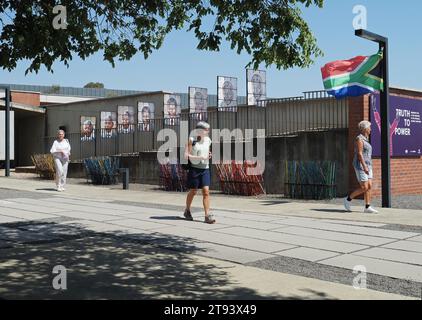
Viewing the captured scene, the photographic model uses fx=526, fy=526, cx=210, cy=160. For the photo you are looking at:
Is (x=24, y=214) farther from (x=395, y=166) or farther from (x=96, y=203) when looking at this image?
(x=395, y=166)

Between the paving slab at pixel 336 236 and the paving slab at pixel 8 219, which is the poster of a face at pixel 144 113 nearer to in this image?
the paving slab at pixel 8 219

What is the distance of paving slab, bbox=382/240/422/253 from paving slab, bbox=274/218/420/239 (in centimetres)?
48

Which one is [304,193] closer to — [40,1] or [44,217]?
[44,217]

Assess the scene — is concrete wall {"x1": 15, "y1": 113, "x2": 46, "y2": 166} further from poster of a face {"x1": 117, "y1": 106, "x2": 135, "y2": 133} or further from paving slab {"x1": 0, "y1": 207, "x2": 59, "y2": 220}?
paving slab {"x1": 0, "y1": 207, "x2": 59, "y2": 220}

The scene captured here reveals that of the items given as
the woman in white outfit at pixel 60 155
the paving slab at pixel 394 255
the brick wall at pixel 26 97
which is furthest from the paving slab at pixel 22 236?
the brick wall at pixel 26 97

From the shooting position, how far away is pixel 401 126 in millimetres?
14805

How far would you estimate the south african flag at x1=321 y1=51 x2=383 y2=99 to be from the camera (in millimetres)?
12344

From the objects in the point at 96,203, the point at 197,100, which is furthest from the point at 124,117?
the point at 96,203

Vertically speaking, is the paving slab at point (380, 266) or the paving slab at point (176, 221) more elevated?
the paving slab at point (176, 221)

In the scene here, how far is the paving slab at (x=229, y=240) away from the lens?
7426 millimetres

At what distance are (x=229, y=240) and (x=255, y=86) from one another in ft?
44.4

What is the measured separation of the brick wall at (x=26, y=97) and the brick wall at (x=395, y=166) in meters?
27.2

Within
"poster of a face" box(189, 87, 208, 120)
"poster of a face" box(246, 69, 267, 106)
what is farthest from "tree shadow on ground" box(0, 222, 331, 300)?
"poster of a face" box(189, 87, 208, 120)
